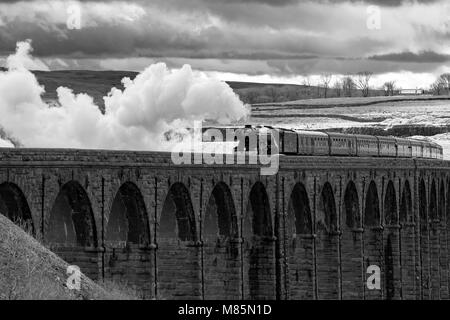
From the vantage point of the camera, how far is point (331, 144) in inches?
2335

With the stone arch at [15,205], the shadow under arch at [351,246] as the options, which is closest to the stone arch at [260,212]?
the shadow under arch at [351,246]

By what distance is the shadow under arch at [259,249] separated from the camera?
4700 centimetres

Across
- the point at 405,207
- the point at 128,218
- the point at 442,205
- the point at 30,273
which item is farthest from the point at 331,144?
the point at 30,273

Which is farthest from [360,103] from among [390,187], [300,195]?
[300,195]

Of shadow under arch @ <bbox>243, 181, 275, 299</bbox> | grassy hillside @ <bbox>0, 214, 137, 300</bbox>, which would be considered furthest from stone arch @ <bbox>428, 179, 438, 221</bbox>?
grassy hillside @ <bbox>0, 214, 137, 300</bbox>

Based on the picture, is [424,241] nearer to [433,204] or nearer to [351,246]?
[433,204]

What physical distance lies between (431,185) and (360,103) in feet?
328

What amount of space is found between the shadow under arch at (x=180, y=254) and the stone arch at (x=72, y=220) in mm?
5670

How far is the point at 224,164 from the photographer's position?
42844 mm

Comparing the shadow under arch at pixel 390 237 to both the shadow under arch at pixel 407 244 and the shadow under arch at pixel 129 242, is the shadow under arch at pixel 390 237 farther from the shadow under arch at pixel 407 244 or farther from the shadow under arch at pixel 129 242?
the shadow under arch at pixel 129 242

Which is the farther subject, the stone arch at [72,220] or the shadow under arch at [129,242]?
the shadow under arch at [129,242]

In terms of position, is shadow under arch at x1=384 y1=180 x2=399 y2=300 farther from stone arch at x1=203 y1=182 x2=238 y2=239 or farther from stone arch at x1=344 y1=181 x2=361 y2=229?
stone arch at x1=203 y1=182 x2=238 y2=239

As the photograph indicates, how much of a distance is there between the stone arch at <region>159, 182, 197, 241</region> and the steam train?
10.3 m
